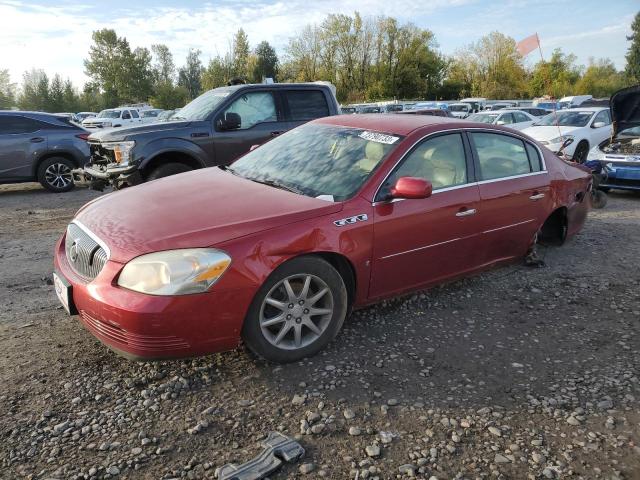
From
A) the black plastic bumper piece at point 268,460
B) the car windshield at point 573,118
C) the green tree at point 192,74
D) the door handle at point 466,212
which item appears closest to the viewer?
the black plastic bumper piece at point 268,460

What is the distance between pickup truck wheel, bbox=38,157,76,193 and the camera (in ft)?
31.7

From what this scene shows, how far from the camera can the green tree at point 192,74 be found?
273ft

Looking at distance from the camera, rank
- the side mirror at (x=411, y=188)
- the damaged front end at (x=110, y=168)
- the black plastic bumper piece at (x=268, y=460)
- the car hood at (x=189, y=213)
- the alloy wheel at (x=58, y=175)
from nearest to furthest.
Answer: the black plastic bumper piece at (x=268, y=460) < the car hood at (x=189, y=213) < the side mirror at (x=411, y=188) < the damaged front end at (x=110, y=168) < the alloy wheel at (x=58, y=175)

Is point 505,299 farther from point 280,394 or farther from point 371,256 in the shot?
point 280,394

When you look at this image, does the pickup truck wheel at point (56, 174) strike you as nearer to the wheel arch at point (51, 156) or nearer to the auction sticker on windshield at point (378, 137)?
the wheel arch at point (51, 156)

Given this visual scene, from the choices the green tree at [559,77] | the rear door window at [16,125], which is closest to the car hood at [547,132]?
the rear door window at [16,125]

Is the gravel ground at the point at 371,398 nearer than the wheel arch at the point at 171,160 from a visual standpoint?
Result: Yes

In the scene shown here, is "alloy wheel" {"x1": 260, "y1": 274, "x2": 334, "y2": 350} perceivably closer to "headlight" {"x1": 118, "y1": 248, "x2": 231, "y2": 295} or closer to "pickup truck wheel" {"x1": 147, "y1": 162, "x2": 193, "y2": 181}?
"headlight" {"x1": 118, "y1": 248, "x2": 231, "y2": 295}

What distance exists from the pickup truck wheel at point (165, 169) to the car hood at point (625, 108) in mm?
7053

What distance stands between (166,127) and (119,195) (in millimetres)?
3329

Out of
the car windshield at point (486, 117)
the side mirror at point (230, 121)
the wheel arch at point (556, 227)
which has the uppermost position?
the side mirror at point (230, 121)

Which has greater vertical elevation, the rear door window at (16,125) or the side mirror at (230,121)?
the rear door window at (16,125)

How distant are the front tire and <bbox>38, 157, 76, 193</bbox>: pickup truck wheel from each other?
8.27 metres

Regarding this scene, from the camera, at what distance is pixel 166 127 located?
22.2 feet
